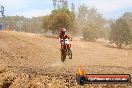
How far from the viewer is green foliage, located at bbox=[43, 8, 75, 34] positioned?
70.5 metres

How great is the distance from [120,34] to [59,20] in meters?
15.5

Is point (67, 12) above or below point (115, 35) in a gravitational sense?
above

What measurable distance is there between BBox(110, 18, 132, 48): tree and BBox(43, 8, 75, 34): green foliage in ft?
35.4

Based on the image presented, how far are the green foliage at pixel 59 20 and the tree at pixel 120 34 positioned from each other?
10787 millimetres

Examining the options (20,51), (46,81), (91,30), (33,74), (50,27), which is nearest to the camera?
(46,81)

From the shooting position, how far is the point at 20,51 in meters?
37.1

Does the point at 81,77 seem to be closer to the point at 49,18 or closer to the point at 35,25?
the point at 49,18

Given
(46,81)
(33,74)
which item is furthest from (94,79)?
(33,74)

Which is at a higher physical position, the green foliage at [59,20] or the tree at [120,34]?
the green foliage at [59,20]

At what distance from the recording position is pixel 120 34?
7469 centimetres

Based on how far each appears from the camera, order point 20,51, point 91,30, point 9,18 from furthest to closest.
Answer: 1. point 9,18
2. point 91,30
3. point 20,51

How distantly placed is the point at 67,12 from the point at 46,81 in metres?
61.6

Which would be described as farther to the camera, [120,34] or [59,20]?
[120,34]

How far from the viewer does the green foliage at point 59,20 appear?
231 feet
